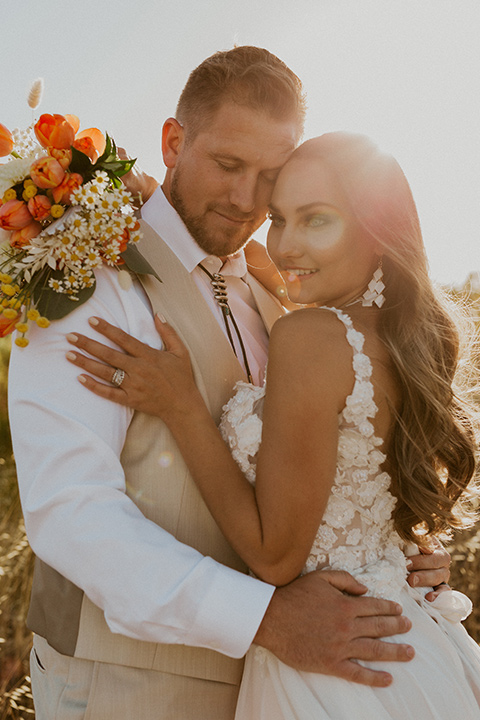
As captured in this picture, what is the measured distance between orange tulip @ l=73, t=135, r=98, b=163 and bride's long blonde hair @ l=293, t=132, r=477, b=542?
31.1 inches

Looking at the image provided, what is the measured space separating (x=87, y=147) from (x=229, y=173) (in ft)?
2.61

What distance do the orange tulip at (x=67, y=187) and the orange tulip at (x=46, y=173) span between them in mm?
16

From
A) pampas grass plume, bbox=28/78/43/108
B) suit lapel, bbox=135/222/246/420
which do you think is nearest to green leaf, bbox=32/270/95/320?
suit lapel, bbox=135/222/246/420

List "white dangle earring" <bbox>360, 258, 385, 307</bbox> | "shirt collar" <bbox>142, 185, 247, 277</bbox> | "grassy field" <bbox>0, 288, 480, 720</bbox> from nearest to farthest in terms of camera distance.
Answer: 1. "white dangle earring" <bbox>360, 258, 385, 307</bbox>
2. "shirt collar" <bbox>142, 185, 247, 277</bbox>
3. "grassy field" <bbox>0, 288, 480, 720</bbox>

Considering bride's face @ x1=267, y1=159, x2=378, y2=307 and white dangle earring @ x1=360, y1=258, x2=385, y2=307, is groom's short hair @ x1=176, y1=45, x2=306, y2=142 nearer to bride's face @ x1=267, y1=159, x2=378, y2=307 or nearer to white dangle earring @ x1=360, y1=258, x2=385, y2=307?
bride's face @ x1=267, y1=159, x2=378, y2=307

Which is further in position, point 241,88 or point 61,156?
point 241,88

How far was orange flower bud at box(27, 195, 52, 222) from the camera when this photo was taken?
78.9 inches

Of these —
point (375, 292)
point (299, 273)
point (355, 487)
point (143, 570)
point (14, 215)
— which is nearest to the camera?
point (143, 570)

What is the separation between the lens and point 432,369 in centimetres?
221

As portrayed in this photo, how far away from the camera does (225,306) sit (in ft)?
9.10

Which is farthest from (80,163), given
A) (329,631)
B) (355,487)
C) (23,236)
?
(329,631)

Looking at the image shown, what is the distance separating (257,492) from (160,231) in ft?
4.00

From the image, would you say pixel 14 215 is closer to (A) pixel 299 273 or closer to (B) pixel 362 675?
(A) pixel 299 273

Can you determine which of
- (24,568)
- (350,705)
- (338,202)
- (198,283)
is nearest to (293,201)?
(338,202)
